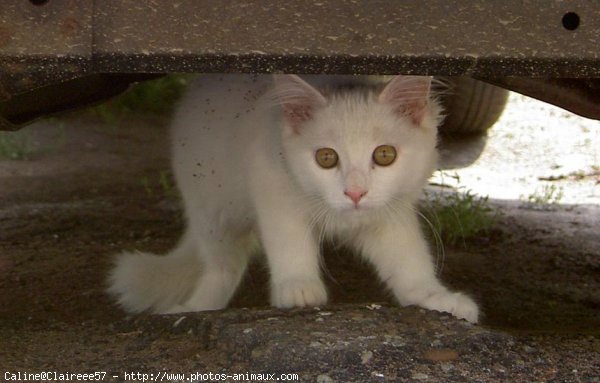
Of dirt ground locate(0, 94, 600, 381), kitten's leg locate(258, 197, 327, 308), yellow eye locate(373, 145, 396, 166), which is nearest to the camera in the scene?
dirt ground locate(0, 94, 600, 381)

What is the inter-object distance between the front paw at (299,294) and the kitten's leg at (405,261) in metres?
0.32

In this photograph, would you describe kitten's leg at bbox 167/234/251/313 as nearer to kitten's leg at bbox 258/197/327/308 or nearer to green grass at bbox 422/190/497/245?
kitten's leg at bbox 258/197/327/308

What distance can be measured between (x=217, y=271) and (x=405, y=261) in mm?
961

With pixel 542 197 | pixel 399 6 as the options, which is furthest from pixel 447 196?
pixel 399 6

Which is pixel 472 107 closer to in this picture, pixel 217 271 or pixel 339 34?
pixel 217 271

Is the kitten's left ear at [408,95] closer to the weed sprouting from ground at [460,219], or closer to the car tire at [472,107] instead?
the weed sprouting from ground at [460,219]

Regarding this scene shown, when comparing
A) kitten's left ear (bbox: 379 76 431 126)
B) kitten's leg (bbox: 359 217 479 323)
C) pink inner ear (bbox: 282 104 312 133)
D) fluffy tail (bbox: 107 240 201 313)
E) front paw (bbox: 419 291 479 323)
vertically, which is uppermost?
kitten's left ear (bbox: 379 76 431 126)

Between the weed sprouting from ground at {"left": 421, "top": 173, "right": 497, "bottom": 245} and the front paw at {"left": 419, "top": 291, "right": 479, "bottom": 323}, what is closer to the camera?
the front paw at {"left": 419, "top": 291, "right": 479, "bottom": 323}

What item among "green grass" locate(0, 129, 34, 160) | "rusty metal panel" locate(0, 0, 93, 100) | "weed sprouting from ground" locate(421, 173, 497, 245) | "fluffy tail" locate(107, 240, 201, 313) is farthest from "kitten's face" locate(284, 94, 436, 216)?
"green grass" locate(0, 129, 34, 160)

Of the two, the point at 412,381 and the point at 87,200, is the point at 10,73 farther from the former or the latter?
the point at 87,200

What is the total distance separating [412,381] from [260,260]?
181cm

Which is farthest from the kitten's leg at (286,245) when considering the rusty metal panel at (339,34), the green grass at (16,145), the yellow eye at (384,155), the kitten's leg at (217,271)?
the green grass at (16,145)

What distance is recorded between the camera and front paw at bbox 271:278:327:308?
3.42m

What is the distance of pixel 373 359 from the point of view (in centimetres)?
288
